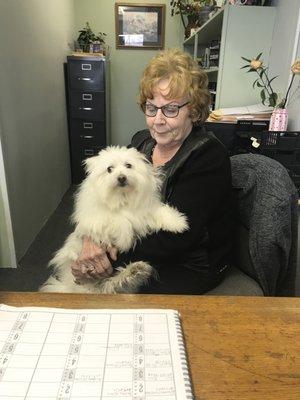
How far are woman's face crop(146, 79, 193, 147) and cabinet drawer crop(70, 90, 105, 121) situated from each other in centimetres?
324

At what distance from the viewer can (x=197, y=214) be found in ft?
4.17

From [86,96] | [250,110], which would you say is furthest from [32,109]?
[250,110]

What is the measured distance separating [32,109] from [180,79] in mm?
2140

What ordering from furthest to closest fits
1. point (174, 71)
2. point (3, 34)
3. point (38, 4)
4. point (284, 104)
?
point (38, 4), point (3, 34), point (284, 104), point (174, 71)

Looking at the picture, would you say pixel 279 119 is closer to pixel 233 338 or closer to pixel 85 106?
pixel 233 338

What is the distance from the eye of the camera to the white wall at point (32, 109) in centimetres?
257

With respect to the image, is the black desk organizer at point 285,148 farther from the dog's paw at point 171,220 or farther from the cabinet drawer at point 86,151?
the cabinet drawer at point 86,151

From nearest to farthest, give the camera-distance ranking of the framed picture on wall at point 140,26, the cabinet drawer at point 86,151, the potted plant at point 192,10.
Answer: the potted plant at point 192,10 < the cabinet drawer at point 86,151 < the framed picture on wall at point 140,26

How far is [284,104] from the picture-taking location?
224cm

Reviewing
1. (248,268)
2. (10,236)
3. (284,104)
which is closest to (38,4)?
(10,236)

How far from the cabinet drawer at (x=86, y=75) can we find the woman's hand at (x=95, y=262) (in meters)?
3.44

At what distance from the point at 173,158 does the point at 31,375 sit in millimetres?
993

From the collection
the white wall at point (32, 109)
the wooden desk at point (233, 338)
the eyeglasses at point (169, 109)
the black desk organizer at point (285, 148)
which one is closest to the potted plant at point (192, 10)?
the white wall at point (32, 109)

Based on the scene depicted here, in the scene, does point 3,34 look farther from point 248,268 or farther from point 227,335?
point 227,335
